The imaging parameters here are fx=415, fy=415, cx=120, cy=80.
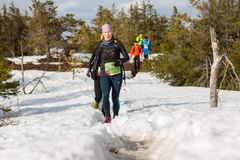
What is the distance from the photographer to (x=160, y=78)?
21141 millimetres

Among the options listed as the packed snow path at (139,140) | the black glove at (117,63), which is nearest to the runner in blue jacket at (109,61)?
the black glove at (117,63)

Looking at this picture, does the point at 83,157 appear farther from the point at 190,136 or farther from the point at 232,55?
the point at 232,55

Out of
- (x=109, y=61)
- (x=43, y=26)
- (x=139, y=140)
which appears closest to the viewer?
(x=139, y=140)

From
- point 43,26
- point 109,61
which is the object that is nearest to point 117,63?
point 109,61

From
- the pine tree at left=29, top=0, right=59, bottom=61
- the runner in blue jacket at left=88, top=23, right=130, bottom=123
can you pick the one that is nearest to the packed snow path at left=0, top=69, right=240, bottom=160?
the runner in blue jacket at left=88, top=23, right=130, bottom=123

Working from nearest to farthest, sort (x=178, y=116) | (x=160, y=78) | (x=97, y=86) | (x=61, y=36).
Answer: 1. (x=178, y=116)
2. (x=97, y=86)
3. (x=160, y=78)
4. (x=61, y=36)

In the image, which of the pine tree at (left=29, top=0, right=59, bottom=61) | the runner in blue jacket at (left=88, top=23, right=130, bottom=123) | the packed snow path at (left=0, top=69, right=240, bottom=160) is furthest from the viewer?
the pine tree at (left=29, top=0, right=59, bottom=61)

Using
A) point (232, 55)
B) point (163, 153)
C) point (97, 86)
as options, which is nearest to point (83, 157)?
point (163, 153)

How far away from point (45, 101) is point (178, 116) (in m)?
10.7

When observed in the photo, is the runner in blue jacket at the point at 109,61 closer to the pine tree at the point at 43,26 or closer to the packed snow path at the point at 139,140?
the packed snow path at the point at 139,140

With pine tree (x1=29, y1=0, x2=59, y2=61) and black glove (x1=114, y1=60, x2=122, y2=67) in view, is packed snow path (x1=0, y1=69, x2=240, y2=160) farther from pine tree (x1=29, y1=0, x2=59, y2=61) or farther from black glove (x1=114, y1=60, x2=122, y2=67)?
pine tree (x1=29, y1=0, x2=59, y2=61)

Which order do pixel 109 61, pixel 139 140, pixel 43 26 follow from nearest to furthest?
pixel 139 140 → pixel 109 61 → pixel 43 26

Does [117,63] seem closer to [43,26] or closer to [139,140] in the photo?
[139,140]

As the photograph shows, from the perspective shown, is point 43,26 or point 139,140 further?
point 43,26
